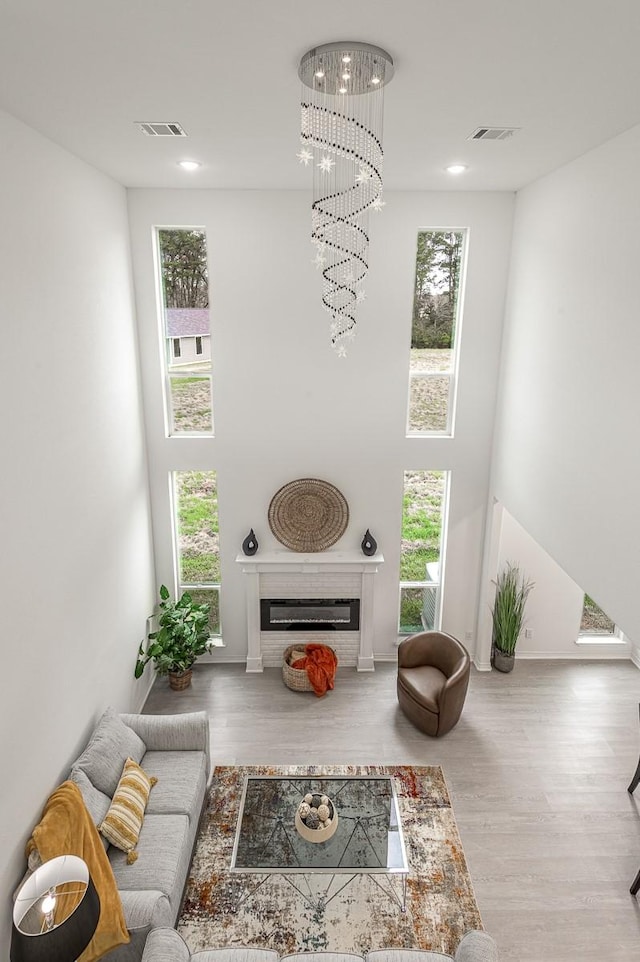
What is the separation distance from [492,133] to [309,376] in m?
3.00

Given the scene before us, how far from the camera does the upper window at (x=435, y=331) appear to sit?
6375mm

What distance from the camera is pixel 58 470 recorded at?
4.25 meters

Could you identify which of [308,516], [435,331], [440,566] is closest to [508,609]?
[440,566]

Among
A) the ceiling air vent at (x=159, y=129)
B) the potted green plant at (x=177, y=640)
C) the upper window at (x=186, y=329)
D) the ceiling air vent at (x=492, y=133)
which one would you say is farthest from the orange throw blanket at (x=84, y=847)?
the ceiling air vent at (x=492, y=133)

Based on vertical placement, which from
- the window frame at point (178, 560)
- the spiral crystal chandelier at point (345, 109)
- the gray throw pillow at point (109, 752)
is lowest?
the gray throw pillow at point (109, 752)

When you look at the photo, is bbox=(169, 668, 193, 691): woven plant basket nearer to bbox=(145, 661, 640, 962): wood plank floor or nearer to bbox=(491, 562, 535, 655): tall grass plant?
bbox=(145, 661, 640, 962): wood plank floor

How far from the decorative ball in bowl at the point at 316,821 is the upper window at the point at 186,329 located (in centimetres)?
385

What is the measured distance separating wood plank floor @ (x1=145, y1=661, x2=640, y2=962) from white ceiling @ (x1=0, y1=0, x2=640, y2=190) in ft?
16.3

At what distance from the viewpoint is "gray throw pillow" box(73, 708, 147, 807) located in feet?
14.6

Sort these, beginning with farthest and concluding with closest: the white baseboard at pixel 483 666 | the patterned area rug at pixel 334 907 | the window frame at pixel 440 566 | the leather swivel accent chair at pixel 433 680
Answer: the white baseboard at pixel 483 666, the window frame at pixel 440 566, the leather swivel accent chair at pixel 433 680, the patterned area rug at pixel 334 907

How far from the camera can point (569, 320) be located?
15.3ft

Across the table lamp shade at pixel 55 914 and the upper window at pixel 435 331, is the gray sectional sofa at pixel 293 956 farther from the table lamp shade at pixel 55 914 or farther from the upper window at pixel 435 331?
the upper window at pixel 435 331

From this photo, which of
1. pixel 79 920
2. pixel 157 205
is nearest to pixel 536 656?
pixel 79 920

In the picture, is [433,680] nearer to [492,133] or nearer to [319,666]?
[319,666]
